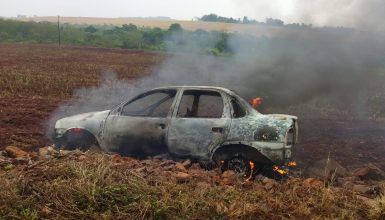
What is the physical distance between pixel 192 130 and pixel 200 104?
26.0 inches

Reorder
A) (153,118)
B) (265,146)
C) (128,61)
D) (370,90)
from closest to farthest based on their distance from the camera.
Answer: (265,146) < (153,118) < (370,90) < (128,61)

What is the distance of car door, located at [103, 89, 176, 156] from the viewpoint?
785cm

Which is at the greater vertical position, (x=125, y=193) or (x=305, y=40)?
(x=305, y=40)

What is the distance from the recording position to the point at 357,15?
1276cm

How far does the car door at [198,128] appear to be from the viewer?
757 centimetres

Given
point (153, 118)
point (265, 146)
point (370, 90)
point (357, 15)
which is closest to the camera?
point (265, 146)

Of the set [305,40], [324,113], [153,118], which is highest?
[305,40]

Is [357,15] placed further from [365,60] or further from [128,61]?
[128,61]

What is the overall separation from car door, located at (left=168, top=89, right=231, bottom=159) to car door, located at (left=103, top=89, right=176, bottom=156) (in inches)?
6.9

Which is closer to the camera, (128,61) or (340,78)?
(340,78)

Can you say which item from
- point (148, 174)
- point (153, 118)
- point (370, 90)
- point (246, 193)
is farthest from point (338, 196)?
point (370, 90)

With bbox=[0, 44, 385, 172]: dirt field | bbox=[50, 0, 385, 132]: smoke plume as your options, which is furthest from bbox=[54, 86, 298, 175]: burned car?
bbox=[50, 0, 385, 132]: smoke plume

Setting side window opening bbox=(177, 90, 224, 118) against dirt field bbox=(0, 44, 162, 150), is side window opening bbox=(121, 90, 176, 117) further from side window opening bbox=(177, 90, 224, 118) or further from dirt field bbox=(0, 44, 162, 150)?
dirt field bbox=(0, 44, 162, 150)

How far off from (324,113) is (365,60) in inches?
78.9
